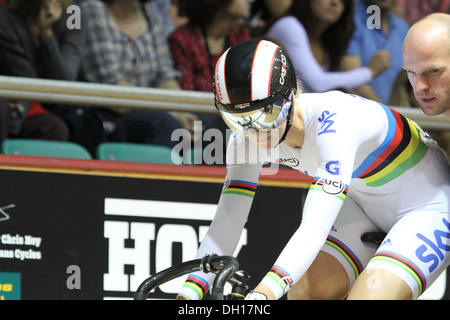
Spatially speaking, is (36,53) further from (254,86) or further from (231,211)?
(254,86)

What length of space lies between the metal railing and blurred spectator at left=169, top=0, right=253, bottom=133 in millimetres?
619

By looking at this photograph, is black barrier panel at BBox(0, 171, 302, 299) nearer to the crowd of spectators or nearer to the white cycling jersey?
the crowd of spectators

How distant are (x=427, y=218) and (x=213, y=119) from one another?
2621 millimetres

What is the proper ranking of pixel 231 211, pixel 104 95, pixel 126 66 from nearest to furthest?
pixel 231 211 → pixel 104 95 → pixel 126 66

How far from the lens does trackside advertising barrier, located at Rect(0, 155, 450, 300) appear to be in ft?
15.9

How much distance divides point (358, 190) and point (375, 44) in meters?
2.98

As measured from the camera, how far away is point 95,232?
494cm

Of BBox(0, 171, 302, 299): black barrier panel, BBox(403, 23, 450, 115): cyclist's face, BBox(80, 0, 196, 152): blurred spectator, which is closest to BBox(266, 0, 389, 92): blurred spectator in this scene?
BBox(80, 0, 196, 152): blurred spectator

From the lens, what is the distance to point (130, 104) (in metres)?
5.30

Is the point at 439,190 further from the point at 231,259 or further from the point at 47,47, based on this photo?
the point at 47,47

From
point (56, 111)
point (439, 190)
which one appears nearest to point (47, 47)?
point (56, 111)

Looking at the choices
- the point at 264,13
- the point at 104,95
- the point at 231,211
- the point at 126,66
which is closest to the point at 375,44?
the point at 264,13

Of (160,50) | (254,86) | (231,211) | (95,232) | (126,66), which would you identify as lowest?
(95,232)

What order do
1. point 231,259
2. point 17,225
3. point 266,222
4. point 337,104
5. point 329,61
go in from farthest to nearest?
1. point 329,61
2. point 266,222
3. point 17,225
4. point 337,104
5. point 231,259
